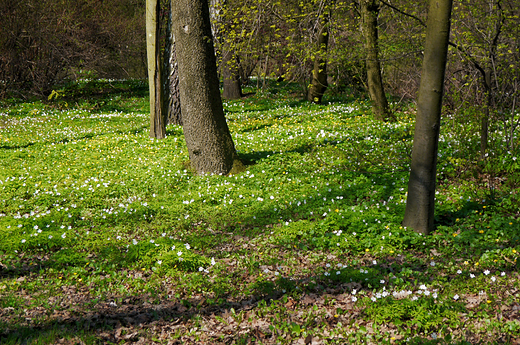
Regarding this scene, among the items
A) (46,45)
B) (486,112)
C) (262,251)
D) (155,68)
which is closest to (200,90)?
(155,68)

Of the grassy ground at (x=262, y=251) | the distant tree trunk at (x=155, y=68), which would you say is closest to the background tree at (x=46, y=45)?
the distant tree trunk at (x=155, y=68)

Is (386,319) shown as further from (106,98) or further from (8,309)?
(106,98)

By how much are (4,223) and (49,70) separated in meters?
16.1

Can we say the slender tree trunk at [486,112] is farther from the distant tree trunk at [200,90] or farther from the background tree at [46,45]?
the background tree at [46,45]

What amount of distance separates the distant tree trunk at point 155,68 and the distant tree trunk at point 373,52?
19.5 feet

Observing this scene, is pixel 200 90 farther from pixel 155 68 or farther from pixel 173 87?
pixel 173 87

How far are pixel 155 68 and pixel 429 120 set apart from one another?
825 centimetres

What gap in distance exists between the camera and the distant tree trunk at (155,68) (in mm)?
10859

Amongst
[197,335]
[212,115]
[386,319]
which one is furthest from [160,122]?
[386,319]

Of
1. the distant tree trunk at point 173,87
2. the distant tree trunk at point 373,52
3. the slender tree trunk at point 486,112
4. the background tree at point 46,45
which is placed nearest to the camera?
the slender tree trunk at point 486,112

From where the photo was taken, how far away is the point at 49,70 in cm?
1970

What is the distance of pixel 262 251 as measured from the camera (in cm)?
562

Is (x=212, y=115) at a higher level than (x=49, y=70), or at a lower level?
lower

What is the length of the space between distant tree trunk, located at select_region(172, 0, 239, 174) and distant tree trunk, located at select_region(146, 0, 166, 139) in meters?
2.97
